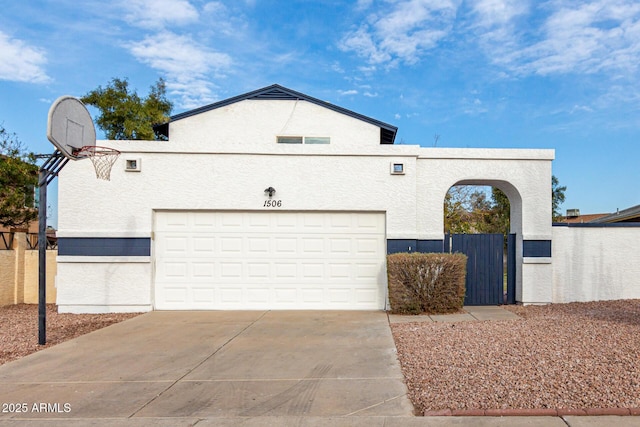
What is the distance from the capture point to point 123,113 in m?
20.6

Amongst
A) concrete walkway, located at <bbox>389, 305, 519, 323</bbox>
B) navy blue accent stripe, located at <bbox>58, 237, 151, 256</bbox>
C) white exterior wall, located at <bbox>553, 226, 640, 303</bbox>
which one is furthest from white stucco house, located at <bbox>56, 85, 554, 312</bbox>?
white exterior wall, located at <bbox>553, 226, 640, 303</bbox>

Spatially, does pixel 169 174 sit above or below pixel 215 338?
above

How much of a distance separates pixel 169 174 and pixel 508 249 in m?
8.62

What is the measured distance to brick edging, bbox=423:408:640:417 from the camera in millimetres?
4363

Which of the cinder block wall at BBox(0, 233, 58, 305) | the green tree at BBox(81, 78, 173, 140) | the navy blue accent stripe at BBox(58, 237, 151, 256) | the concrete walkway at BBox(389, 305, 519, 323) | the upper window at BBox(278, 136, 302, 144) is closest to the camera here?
the concrete walkway at BBox(389, 305, 519, 323)

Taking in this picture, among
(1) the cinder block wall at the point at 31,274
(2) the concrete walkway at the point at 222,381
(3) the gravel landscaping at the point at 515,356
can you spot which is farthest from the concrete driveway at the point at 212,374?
(1) the cinder block wall at the point at 31,274

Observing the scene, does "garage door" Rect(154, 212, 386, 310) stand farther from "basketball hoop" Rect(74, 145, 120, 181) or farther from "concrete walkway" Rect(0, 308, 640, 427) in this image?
"concrete walkway" Rect(0, 308, 640, 427)

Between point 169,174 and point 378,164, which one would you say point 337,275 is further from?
point 169,174

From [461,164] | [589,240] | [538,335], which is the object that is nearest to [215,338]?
[538,335]

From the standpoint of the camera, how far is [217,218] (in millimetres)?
10727

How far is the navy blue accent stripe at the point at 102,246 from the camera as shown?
10.4 metres

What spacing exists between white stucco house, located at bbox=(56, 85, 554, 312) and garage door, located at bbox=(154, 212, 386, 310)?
2 centimetres

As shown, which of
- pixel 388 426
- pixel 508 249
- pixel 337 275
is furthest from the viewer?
pixel 508 249

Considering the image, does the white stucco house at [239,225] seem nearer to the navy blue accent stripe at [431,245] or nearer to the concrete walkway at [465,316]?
the navy blue accent stripe at [431,245]
